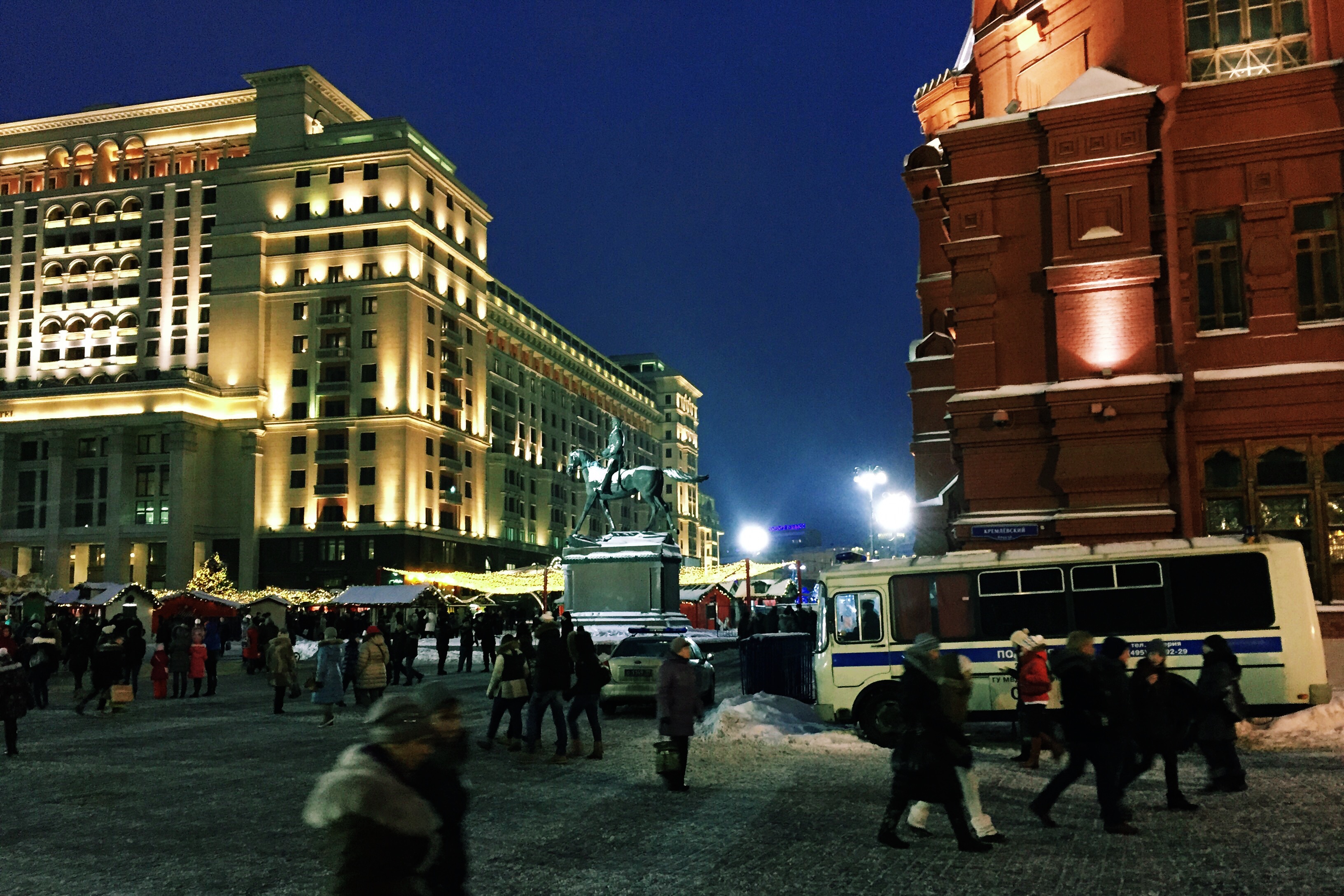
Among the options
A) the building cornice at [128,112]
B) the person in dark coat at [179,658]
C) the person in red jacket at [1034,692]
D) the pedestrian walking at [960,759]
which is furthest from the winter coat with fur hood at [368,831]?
the building cornice at [128,112]

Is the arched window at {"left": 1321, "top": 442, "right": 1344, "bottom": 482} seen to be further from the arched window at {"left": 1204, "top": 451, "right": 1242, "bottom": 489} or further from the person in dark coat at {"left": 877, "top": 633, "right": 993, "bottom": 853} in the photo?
the person in dark coat at {"left": 877, "top": 633, "right": 993, "bottom": 853}

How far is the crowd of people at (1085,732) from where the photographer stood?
346 inches

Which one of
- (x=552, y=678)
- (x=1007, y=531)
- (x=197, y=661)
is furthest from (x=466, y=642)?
(x=552, y=678)

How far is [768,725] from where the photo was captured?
16953mm

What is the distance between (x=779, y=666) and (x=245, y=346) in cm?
7630

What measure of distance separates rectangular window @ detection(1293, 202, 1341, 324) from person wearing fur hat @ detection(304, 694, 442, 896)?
22018mm

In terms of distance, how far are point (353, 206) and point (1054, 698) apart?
81.9 m

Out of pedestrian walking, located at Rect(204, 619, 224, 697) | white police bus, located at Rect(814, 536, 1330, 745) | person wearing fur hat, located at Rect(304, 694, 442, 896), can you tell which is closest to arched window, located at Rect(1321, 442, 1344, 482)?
white police bus, located at Rect(814, 536, 1330, 745)

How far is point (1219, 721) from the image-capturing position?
11508 mm

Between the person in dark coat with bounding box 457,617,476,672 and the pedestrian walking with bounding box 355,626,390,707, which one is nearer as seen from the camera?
the pedestrian walking with bounding box 355,626,390,707

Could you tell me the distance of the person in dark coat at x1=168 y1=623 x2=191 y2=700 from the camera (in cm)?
2638

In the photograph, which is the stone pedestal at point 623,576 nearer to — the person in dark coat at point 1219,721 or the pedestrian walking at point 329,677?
the pedestrian walking at point 329,677

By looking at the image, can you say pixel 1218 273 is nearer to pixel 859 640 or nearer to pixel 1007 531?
pixel 1007 531

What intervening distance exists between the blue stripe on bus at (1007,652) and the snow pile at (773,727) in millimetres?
1060
